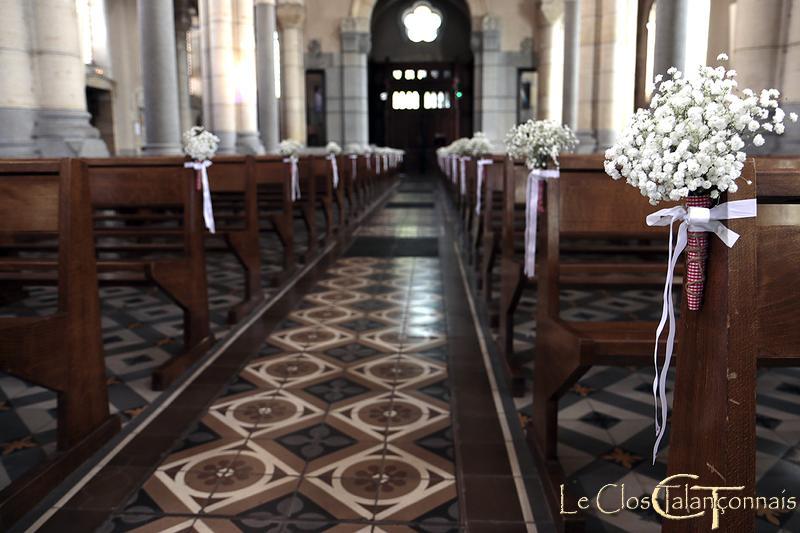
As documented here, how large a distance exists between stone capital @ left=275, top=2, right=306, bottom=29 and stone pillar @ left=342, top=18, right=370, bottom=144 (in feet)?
7.93

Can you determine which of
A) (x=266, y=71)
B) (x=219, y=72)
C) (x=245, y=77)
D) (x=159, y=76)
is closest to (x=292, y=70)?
(x=266, y=71)

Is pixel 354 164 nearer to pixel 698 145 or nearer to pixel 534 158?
pixel 534 158

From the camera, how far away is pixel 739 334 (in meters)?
1.37

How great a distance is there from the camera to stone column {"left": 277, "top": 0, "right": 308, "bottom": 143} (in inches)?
837

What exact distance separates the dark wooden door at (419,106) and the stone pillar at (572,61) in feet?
53.0

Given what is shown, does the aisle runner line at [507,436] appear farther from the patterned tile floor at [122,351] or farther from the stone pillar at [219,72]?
the stone pillar at [219,72]

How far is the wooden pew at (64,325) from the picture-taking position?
8.74ft

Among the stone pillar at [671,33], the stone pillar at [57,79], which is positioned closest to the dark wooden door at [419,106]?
the stone pillar at [671,33]

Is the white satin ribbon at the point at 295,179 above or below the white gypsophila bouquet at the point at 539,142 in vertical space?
below

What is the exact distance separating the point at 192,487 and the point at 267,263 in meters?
5.08

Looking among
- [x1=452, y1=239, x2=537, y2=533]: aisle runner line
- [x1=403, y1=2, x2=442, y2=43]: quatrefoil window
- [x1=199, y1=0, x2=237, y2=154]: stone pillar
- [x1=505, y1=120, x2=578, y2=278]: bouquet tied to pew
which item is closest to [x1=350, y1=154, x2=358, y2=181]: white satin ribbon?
[x1=199, y1=0, x2=237, y2=154]: stone pillar

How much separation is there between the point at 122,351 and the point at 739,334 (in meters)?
3.94

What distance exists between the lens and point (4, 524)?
93.7 inches

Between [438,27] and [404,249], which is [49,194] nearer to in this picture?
[404,249]
